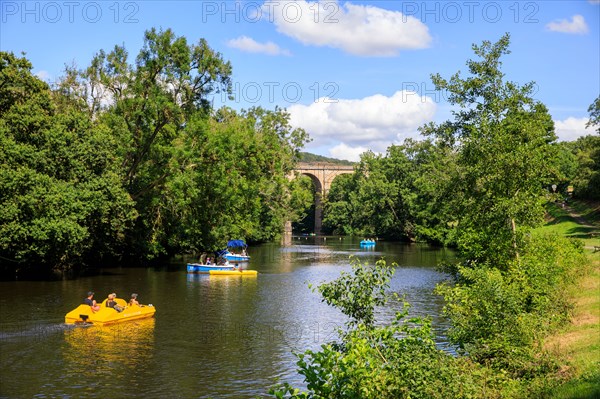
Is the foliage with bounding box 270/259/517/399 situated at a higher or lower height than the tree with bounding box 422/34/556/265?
lower

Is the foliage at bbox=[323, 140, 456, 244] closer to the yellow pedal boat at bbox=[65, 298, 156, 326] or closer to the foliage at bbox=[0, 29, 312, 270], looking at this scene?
the foliage at bbox=[0, 29, 312, 270]

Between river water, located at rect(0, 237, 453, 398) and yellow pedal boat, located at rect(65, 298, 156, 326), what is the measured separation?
0.39 meters

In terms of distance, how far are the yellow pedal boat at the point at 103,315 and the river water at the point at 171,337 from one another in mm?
389

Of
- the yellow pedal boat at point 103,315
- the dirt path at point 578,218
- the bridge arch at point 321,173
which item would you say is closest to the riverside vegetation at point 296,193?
the dirt path at point 578,218

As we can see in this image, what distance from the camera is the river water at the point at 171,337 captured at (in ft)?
57.8

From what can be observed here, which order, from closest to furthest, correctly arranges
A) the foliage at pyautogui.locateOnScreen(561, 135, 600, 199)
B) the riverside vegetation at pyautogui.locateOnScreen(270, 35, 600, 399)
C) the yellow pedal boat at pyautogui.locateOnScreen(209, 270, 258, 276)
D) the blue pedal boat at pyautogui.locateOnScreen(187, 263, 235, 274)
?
the riverside vegetation at pyautogui.locateOnScreen(270, 35, 600, 399)
the yellow pedal boat at pyautogui.locateOnScreen(209, 270, 258, 276)
the blue pedal boat at pyautogui.locateOnScreen(187, 263, 235, 274)
the foliage at pyautogui.locateOnScreen(561, 135, 600, 199)

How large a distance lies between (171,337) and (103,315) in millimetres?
3812

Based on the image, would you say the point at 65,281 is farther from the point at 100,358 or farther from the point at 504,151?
the point at 504,151

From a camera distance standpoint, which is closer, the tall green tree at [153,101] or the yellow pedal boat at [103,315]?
the yellow pedal boat at [103,315]

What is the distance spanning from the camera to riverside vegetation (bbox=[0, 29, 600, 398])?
1246cm

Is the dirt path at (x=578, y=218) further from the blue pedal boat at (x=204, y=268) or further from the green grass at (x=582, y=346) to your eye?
the green grass at (x=582, y=346)

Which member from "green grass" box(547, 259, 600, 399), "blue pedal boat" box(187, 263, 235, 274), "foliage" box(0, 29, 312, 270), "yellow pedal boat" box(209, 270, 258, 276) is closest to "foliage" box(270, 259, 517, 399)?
"green grass" box(547, 259, 600, 399)

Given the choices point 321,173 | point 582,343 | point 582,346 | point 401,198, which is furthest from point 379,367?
point 321,173

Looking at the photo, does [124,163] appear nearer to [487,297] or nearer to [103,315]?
[103,315]
